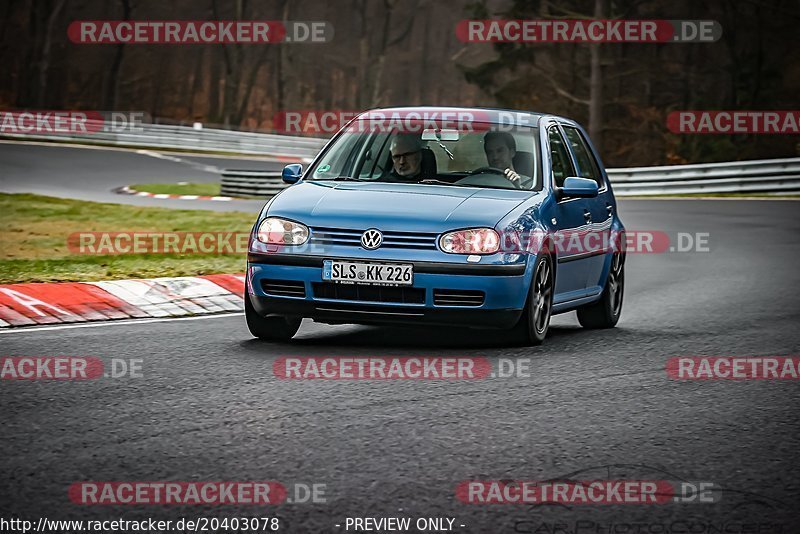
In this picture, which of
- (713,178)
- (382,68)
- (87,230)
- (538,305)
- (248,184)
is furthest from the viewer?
(382,68)

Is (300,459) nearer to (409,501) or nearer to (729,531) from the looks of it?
(409,501)

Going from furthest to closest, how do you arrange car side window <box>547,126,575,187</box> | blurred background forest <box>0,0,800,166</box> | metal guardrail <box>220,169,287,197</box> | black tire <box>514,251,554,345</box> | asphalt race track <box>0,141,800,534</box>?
blurred background forest <box>0,0,800,166</box>
metal guardrail <box>220,169,287,197</box>
car side window <box>547,126,575,187</box>
black tire <box>514,251,554,345</box>
asphalt race track <box>0,141,800,534</box>

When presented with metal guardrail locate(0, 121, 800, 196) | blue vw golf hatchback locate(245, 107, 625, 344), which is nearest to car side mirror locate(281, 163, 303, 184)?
blue vw golf hatchback locate(245, 107, 625, 344)

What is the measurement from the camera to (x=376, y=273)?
8.48 m

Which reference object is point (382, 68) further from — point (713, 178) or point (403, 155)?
Result: point (403, 155)

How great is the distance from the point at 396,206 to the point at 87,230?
10107 millimetres

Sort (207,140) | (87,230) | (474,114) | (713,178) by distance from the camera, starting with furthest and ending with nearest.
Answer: (207,140)
(713,178)
(87,230)
(474,114)

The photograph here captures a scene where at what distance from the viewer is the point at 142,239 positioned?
16.9 m

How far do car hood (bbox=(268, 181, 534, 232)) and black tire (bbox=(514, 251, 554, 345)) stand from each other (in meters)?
0.47

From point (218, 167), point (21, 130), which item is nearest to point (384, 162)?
point (218, 167)

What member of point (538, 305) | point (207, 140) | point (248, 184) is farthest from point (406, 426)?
point (207, 140)

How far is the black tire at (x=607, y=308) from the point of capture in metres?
10.6

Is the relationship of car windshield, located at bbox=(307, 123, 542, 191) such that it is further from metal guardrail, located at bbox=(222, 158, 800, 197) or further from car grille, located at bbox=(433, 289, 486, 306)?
metal guardrail, located at bbox=(222, 158, 800, 197)

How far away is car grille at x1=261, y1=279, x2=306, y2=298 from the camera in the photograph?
8648 millimetres
